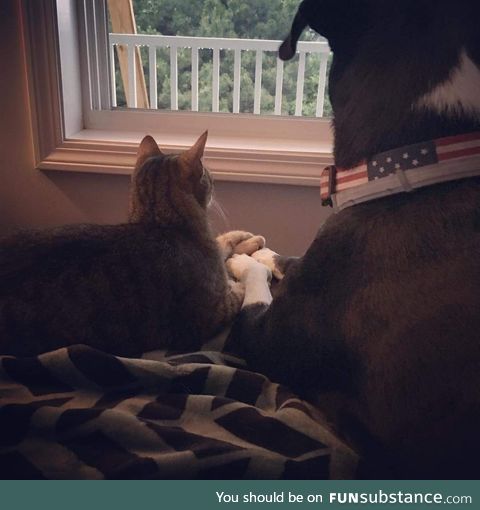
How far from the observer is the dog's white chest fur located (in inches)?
35.6

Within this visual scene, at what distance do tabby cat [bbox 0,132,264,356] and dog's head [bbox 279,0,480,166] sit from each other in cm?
40

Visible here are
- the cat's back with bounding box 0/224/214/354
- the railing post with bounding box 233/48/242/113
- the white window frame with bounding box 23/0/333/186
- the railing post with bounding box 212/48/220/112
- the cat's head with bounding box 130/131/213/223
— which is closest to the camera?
the cat's back with bounding box 0/224/214/354

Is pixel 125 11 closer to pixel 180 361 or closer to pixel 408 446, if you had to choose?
pixel 180 361

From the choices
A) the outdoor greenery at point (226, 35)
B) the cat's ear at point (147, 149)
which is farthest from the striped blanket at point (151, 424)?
the outdoor greenery at point (226, 35)

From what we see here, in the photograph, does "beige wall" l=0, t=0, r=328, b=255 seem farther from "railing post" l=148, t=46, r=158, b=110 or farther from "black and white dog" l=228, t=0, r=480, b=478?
"railing post" l=148, t=46, r=158, b=110

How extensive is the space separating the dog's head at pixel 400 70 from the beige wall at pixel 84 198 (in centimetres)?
73

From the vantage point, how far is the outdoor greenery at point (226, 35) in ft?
7.06

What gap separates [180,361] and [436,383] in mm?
463

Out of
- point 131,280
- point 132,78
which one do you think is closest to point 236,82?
point 132,78

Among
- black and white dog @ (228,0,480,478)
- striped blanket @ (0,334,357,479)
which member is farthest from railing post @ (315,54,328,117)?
striped blanket @ (0,334,357,479)

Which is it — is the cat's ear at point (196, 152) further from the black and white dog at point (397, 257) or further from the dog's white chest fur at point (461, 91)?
the dog's white chest fur at point (461, 91)

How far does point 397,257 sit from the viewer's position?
89 centimetres

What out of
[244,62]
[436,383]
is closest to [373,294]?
[436,383]

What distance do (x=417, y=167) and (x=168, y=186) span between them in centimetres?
60
